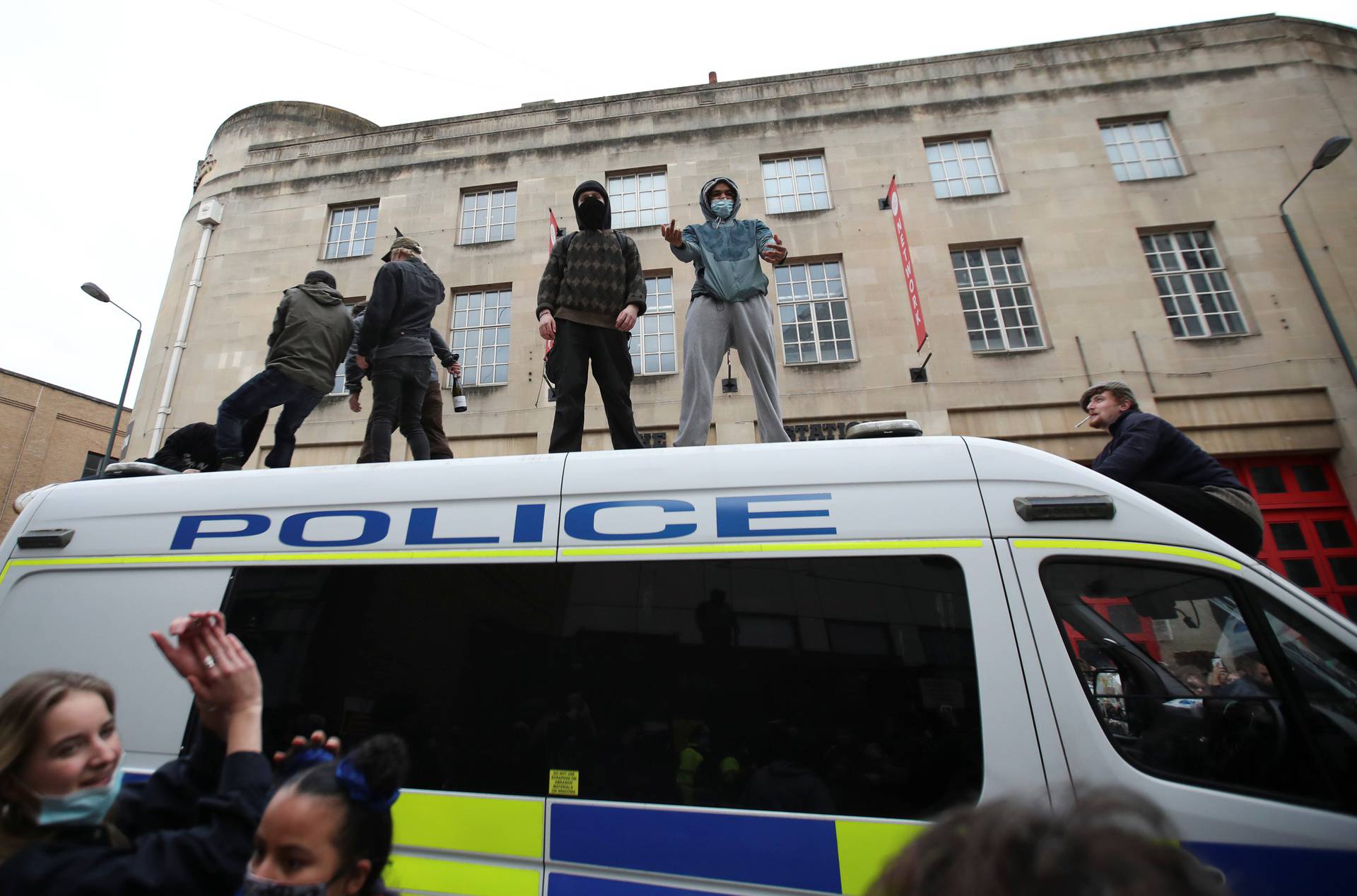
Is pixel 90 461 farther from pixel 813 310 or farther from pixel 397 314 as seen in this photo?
pixel 813 310

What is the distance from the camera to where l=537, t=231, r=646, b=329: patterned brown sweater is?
15.8ft

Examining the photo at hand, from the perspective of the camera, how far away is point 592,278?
4852mm

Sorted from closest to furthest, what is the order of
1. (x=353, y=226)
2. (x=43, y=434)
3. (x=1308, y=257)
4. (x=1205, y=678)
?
1. (x=1205, y=678)
2. (x=1308, y=257)
3. (x=353, y=226)
4. (x=43, y=434)

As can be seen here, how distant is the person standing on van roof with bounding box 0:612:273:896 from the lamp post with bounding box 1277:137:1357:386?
14.6 meters

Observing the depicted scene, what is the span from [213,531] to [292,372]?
2.62 m

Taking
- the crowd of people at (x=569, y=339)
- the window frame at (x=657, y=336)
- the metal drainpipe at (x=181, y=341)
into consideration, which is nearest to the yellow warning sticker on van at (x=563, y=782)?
the crowd of people at (x=569, y=339)

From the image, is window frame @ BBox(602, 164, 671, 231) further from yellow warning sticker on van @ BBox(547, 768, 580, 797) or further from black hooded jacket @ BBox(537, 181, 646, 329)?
yellow warning sticker on van @ BBox(547, 768, 580, 797)

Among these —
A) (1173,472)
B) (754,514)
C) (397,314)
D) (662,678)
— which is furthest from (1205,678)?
(397,314)

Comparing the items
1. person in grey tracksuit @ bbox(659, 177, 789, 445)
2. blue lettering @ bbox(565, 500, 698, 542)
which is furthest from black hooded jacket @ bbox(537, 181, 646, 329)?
blue lettering @ bbox(565, 500, 698, 542)

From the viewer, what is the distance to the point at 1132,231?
11.4 meters

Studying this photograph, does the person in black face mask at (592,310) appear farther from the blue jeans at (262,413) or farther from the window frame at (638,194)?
the window frame at (638,194)

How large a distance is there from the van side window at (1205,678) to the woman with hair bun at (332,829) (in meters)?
2.24

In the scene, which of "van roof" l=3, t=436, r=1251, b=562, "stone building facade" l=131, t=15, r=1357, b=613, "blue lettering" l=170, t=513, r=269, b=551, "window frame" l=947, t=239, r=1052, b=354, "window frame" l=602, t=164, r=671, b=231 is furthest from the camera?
"window frame" l=602, t=164, r=671, b=231

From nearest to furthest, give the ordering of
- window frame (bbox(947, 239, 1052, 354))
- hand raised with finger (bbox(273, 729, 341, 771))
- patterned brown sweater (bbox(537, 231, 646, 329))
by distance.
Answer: hand raised with finger (bbox(273, 729, 341, 771))
patterned brown sweater (bbox(537, 231, 646, 329))
window frame (bbox(947, 239, 1052, 354))
